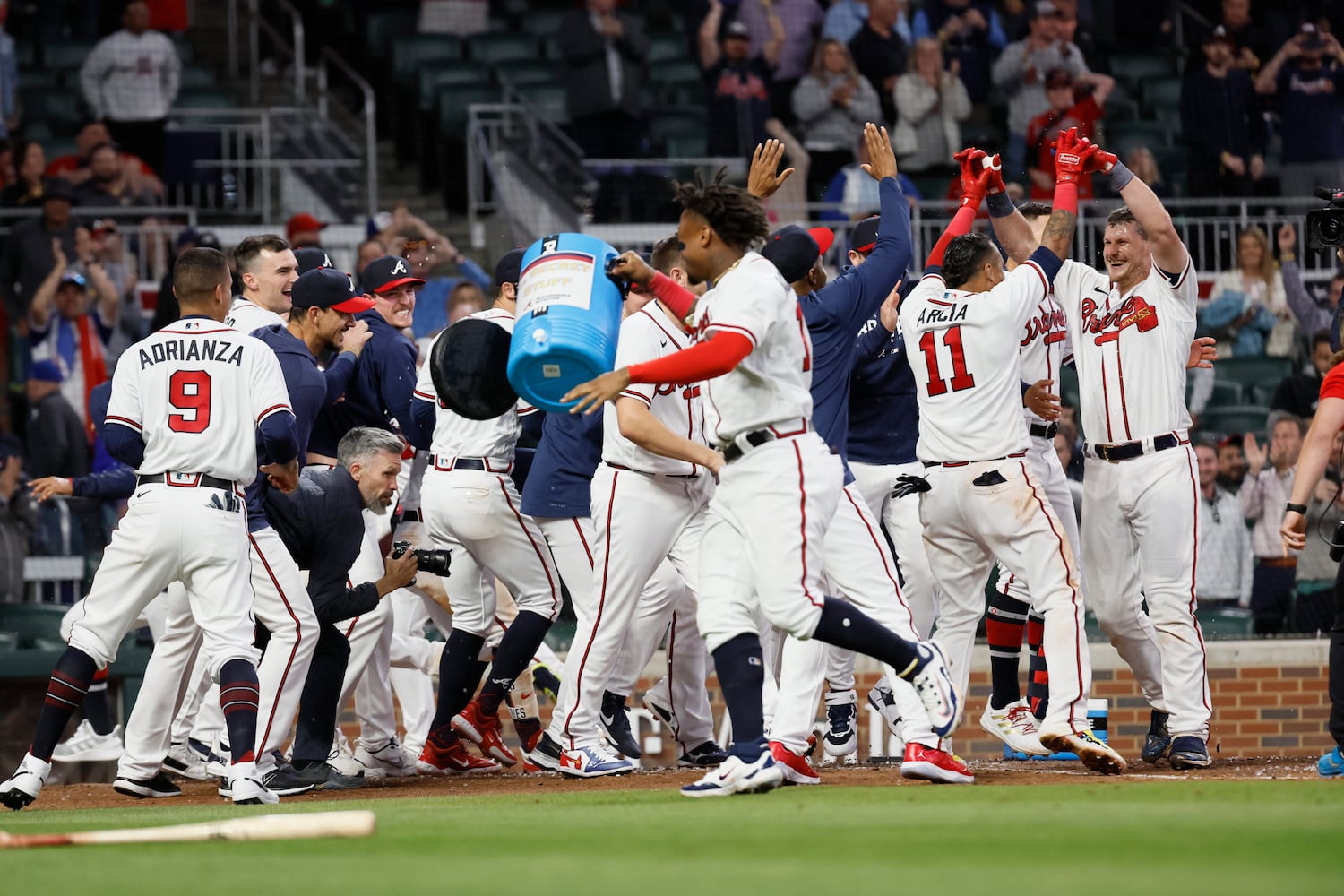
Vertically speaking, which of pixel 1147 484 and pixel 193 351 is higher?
pixel 193 351

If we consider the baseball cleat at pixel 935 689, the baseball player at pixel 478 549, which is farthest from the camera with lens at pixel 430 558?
the baseball cleat at pixel 935 689

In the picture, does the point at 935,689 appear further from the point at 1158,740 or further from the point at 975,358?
the point at 1158,740

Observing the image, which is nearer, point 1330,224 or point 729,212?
point 729,212

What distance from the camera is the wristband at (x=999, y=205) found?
694 centimetres

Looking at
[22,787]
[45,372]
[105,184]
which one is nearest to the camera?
[22,787]

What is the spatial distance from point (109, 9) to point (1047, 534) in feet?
36.5

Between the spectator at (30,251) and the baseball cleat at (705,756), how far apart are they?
20.1ft

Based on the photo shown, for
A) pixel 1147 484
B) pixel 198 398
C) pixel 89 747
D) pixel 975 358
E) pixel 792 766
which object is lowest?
pixel 89 747

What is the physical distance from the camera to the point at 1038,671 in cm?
742

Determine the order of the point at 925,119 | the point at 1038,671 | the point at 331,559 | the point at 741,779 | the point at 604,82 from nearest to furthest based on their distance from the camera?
the point at 741,779 → the point at 331,559 → the point at 1038,671 → the point at 604,82 → the point at 925,119

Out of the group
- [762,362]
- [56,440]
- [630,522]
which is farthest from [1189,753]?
[56,440]

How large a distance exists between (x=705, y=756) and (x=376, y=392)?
2.10 m

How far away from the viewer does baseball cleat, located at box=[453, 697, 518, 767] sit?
7.36 metres

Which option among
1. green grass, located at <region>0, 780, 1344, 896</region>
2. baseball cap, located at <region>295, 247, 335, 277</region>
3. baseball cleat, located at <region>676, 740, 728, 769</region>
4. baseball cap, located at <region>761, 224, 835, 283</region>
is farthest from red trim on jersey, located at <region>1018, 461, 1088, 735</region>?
baseball cap, located at <region>295, 247, 335, 277</region>
